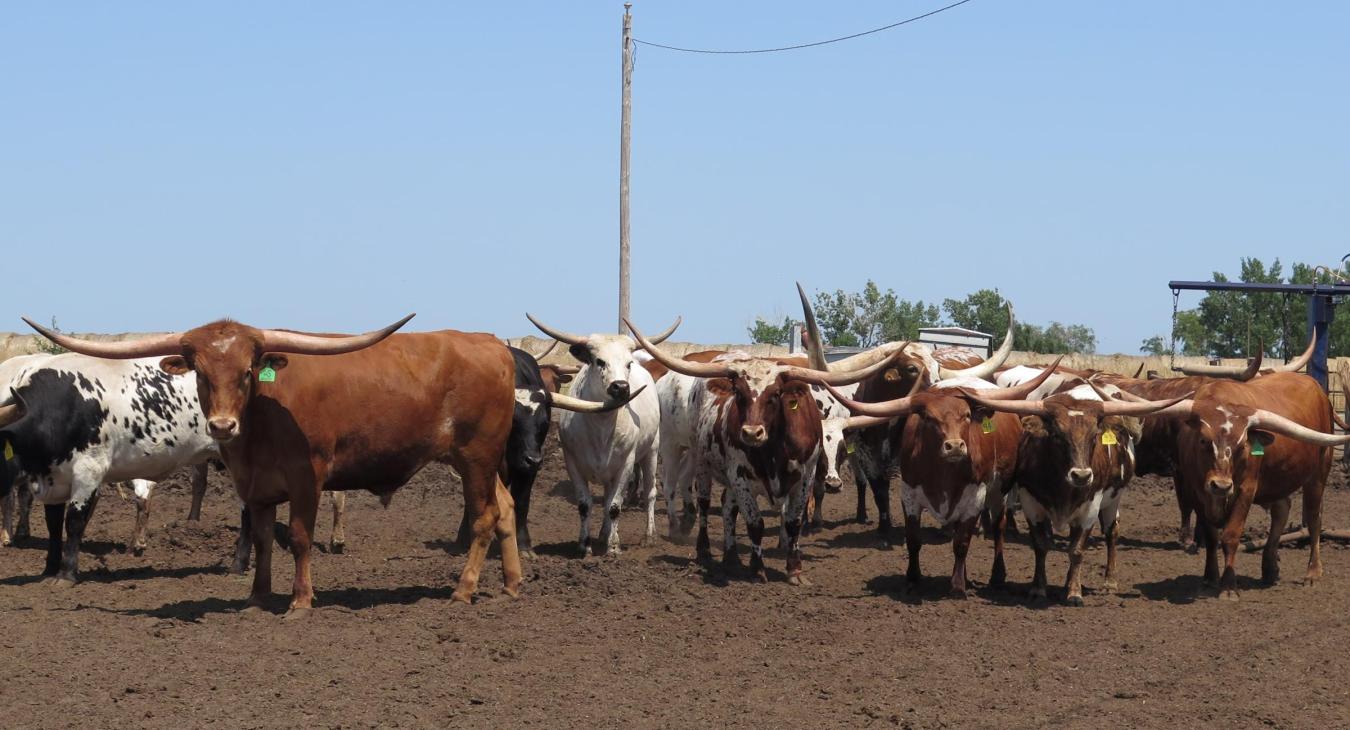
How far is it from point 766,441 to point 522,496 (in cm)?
220

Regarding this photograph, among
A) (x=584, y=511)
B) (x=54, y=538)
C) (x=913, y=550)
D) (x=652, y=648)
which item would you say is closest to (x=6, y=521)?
(x=54, y=538)

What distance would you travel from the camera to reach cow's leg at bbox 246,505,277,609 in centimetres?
879

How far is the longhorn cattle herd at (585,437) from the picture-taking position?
28.3 feet

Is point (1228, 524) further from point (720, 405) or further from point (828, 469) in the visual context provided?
point (720, 405)

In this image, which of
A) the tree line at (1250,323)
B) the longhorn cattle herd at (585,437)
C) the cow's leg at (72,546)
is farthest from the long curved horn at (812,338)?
the tree line at (1250,323)

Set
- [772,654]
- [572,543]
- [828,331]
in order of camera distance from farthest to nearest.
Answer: [828,331], [572,543], [772,654]

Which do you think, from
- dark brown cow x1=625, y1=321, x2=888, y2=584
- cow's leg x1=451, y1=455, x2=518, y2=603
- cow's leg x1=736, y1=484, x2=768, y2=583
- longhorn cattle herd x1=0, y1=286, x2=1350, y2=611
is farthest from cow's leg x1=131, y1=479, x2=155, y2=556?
cow's leg x1=736, y1=484, x2=768, y2=583

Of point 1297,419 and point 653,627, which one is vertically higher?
point 1297,419

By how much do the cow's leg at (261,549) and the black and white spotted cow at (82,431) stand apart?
6.09 feet

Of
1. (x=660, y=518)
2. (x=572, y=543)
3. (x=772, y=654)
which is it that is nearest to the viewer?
(x=772, y=654)

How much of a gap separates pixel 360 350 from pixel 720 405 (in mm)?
3428

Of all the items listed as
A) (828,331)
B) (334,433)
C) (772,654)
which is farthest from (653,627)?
(828,331)

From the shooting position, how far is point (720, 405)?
453 inches

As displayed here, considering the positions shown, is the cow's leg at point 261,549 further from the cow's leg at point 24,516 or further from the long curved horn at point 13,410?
the cow's leg at point 24,516
